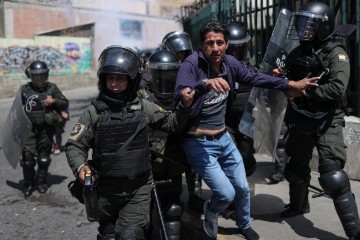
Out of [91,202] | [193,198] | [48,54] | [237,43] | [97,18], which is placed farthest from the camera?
[97,18]

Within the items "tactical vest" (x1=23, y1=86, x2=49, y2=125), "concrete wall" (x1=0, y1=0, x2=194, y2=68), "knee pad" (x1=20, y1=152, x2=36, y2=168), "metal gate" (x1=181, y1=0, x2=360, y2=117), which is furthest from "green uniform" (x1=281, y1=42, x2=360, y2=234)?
"concrete wall" (x1=0, y1=0, x2=194, y2=68)

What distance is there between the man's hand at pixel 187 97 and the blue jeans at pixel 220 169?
51 cm

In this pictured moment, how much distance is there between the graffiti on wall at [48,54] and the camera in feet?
57.9

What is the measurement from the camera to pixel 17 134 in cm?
508

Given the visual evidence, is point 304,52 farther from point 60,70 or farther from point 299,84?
point 60,70

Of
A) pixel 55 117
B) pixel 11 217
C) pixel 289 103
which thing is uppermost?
pixel 289 103

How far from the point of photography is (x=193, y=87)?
2850mm

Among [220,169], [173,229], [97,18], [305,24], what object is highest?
[97,18]

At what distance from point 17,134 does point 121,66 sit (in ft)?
9.11

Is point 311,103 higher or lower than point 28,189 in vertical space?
higher

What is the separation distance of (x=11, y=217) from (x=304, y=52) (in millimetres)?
3273

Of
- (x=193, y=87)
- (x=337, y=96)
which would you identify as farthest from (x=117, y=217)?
(x=337, y=96)

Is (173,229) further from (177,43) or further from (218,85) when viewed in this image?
(177,43)

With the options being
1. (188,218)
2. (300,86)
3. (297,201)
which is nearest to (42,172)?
(188,218)
